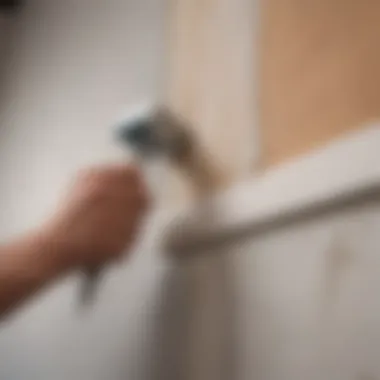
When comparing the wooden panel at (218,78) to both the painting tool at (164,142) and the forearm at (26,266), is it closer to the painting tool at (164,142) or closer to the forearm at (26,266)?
the painting tool at (164,142)

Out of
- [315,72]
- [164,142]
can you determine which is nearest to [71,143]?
[164,142]

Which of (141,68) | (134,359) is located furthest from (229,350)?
(141,68)

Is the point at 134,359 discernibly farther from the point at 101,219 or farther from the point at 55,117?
the point at 55,117

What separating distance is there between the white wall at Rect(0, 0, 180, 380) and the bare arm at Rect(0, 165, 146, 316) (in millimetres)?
49

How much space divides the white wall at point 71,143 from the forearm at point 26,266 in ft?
0.32

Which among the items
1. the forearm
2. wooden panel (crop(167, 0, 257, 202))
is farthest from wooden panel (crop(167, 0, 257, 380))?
the forearm

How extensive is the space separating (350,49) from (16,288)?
1.09 feet

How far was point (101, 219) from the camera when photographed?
698mm

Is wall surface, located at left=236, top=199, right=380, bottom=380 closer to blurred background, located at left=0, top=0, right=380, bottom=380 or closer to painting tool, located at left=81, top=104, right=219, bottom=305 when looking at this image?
blurred background, located at left=0, top=0, right=380, bottom=380

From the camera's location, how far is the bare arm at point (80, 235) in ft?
2.21

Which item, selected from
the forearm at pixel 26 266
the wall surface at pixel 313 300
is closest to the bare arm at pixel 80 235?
the forearm at pixel 26 266

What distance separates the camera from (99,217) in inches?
27.5

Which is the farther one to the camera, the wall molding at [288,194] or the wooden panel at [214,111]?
the wooden panel at [214,111]

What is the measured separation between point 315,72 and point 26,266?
0.29m
